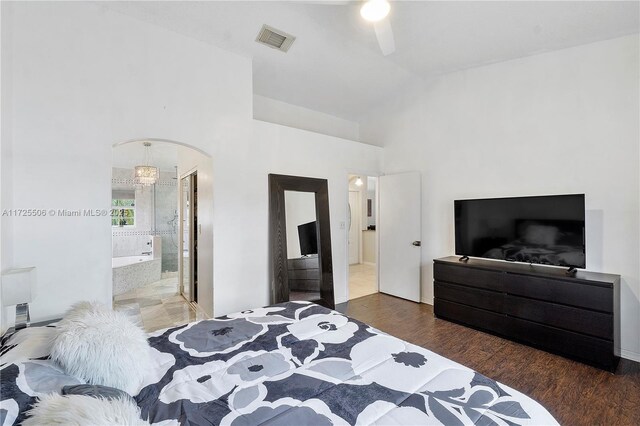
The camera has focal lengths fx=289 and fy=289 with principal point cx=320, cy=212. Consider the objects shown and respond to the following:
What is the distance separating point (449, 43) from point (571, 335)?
3.09m

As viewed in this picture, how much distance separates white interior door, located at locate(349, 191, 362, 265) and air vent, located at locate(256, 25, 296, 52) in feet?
14.9

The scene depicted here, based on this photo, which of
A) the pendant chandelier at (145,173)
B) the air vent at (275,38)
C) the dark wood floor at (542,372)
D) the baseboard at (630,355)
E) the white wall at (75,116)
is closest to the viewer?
the dark wood floor at (542,372)

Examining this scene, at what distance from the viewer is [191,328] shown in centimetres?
178

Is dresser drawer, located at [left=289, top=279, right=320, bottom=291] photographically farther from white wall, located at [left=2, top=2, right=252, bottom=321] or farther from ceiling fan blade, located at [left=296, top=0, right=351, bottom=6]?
ceiling fan blade, located at [left=296, top=0, right=351, bottom=6]

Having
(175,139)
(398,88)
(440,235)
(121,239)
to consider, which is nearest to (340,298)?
(440,235)

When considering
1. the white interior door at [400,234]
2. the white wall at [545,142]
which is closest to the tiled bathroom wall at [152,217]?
the white interior door at [400,234]

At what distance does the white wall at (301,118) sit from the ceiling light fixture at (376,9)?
8.47ft

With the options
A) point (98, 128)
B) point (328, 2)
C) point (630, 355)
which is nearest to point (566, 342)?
point (630, 355)

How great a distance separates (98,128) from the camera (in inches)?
99.6

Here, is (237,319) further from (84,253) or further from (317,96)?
(317,96)

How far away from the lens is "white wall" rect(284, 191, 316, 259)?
12.5 feet

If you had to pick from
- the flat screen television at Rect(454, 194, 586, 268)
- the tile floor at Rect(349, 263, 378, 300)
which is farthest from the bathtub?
the flat screen television at Rect(454, 194, 586, 268)

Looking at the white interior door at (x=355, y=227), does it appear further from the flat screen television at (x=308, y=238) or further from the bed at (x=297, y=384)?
the bed at (x=297, y=384)

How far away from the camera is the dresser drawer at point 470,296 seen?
10.1 ft
